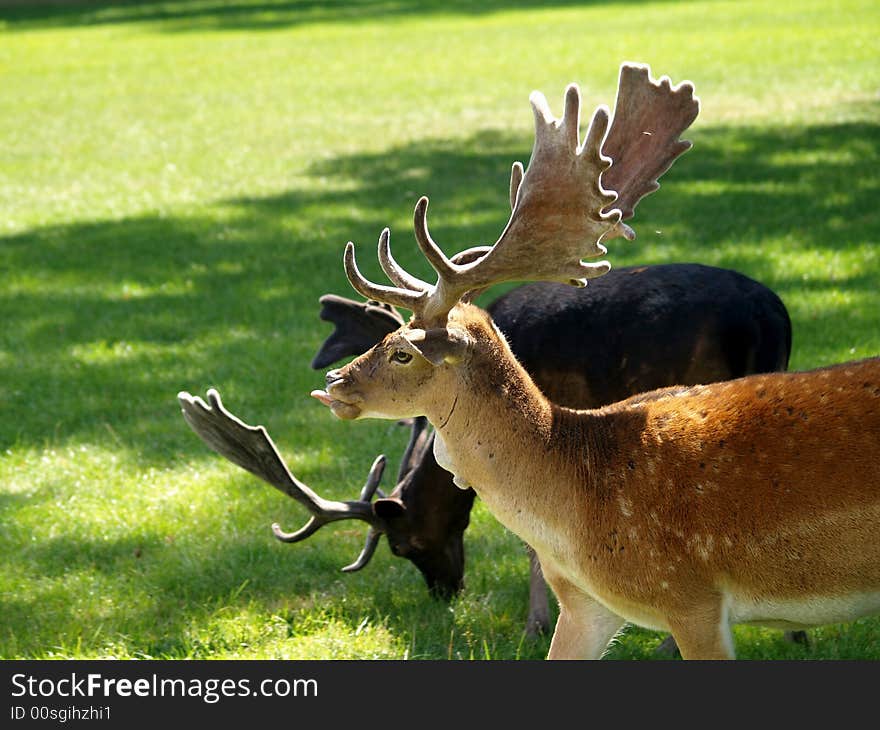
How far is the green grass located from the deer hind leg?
1242 mm

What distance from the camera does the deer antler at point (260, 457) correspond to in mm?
5023

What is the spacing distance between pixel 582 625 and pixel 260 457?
1445 mm

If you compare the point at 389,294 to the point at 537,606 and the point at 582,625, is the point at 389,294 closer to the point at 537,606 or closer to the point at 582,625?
the point at 582,625

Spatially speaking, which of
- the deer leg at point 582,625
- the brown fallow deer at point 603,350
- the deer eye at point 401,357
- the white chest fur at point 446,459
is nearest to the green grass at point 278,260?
the brown fallow deer at point 603,350

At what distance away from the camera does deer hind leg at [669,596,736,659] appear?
3979 millimetres

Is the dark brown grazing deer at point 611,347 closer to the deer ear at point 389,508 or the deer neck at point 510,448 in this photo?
the deer ear at point 389,508

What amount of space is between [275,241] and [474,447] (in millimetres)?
7784

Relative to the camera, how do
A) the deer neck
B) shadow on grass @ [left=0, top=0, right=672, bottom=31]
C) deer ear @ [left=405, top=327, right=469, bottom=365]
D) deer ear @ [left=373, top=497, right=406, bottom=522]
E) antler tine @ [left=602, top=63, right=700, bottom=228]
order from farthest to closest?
1. shadow on grass @ [left=0, top=0, right=672, bottom=31]
2. deer ear @ [left=373, top=497, right=406, bottom=522]
3. antler tine @ [left=602, top=63, right=700, bottom=228]
4. the deer neck
5. deer ear @ [left=405, top=327, right=469, bottom=365]

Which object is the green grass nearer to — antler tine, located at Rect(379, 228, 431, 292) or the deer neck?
the deer neck

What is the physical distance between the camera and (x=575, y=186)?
424 cm

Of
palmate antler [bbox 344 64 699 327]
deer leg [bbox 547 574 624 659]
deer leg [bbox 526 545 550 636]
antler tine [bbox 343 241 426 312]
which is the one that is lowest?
deer leg [bbox 526 545 550 636]

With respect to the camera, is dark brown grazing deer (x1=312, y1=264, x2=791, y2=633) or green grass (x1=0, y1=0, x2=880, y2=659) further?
green grass (x1=0, y1=0, x2=880, y2=659)

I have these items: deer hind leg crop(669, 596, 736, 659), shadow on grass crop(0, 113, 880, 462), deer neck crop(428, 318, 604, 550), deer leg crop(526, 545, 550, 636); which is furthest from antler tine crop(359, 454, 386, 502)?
shadow on grass crop(0, 113, 880, 462)

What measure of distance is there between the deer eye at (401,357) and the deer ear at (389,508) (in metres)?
1.26
